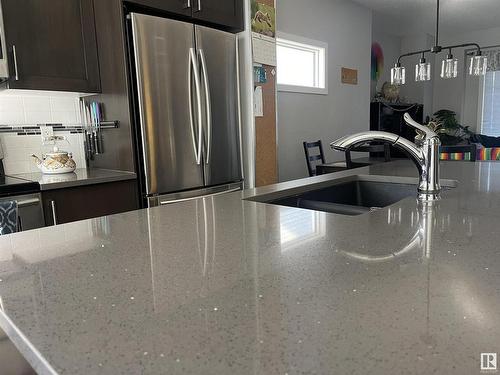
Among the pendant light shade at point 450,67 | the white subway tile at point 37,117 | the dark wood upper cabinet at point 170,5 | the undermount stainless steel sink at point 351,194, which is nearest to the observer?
the undermount stainless steel sink at point 351,194

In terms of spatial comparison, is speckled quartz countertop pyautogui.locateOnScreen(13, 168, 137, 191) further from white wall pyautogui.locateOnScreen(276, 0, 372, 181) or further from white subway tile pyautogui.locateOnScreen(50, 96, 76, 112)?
white wall pyautogui.locateOnScreen(276, 0, 372, 181)

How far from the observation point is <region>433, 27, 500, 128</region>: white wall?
6806mm

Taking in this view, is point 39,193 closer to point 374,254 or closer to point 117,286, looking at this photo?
point 117,286

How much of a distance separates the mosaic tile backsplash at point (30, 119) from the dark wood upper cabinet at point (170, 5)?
85 cm

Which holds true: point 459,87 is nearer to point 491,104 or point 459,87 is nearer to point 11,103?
point 491,104

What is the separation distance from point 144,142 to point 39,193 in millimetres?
624

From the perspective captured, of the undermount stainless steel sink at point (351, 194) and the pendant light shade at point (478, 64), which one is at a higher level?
the pendant light shade at point (478, 64)

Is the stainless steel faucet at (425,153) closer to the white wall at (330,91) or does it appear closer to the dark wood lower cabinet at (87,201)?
the dark wood lower cabinet at (87,201)

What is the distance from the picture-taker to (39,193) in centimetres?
193

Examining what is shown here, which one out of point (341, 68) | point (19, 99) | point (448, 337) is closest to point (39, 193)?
point (19, 99)

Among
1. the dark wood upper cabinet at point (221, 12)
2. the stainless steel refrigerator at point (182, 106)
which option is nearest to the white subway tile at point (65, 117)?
the stainless steel refrigerator at point (182, 106)

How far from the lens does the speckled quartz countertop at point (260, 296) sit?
0.40 meters

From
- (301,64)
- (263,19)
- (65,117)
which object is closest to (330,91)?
(301,64)
